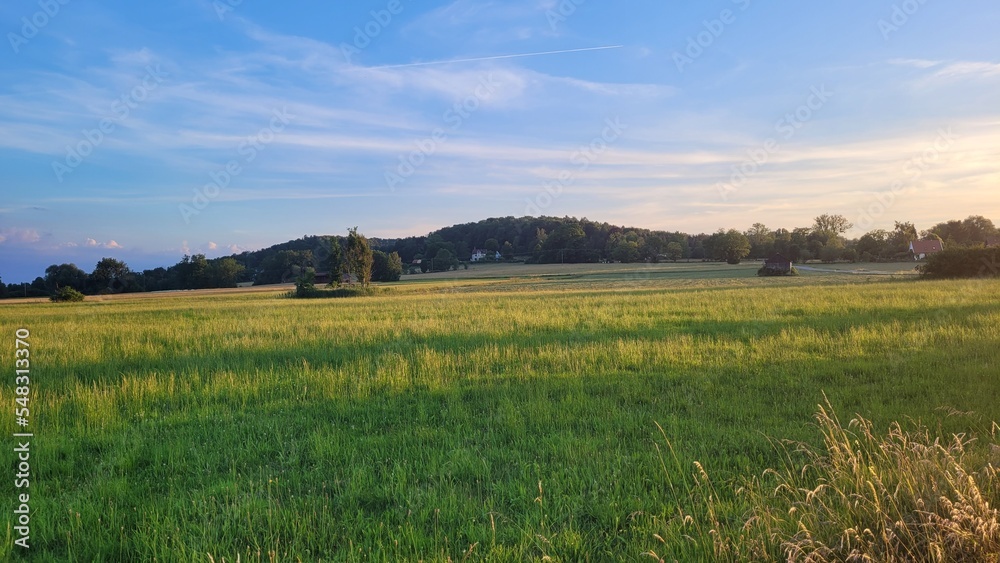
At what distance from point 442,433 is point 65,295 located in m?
61.6

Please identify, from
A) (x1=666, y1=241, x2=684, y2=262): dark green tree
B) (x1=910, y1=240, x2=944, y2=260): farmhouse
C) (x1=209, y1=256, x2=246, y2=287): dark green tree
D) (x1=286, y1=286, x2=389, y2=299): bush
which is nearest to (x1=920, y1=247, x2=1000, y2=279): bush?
(x1=286, y1=286, x2=389, y2=299): bush

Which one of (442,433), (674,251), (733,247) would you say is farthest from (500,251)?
(442,433)

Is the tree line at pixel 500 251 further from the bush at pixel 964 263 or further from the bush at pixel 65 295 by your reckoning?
the bush at pixel 964 263

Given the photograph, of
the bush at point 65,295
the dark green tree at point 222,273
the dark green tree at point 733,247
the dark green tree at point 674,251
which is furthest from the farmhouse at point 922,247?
the bush at point 65,295

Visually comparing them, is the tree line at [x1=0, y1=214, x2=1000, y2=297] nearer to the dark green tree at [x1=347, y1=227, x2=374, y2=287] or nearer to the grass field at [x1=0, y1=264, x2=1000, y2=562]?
the dark green tree at [x1=347, y1=227, x2=374, y2=287]

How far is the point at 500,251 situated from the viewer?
127562 mm

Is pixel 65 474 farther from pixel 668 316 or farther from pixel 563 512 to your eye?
pixel 668 316

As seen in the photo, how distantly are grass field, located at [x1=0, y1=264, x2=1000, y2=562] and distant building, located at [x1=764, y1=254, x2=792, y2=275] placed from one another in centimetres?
6549

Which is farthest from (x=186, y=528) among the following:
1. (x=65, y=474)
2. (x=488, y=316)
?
(x=488, y=316)

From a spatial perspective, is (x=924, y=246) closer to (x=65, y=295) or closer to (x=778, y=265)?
(x=778, y=265)

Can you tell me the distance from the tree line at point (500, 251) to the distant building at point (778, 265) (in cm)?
1868

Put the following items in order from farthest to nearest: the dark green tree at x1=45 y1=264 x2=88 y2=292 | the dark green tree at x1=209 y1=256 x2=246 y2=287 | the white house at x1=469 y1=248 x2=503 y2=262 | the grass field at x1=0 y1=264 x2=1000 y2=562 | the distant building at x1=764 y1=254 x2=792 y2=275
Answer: the white house at x1=469 y1=248 x2=503 y2=262 → the dark green tree at x1=209 y1=256 x2=246 y2=287 → the distant building at x1=764 y1=254 x2=792 y2=275 → the dark green tree at x1=45 y1=264 x2=88 y2=292 → the grass field at x1=0 y1=264 x2=1000 y2=562

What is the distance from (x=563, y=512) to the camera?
4004mm

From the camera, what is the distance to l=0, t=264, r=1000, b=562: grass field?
3.73 m
